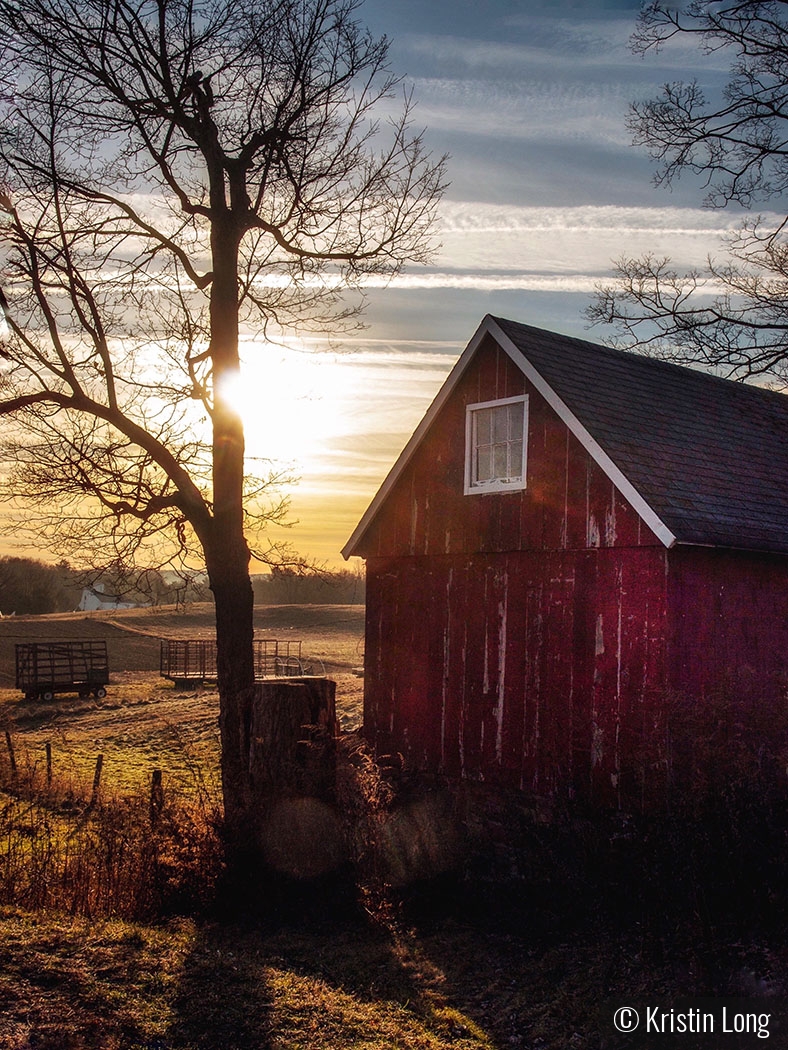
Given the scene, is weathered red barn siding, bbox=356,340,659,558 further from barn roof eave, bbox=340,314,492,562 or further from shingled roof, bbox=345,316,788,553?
shingled roof, bbox=345,316,788,553

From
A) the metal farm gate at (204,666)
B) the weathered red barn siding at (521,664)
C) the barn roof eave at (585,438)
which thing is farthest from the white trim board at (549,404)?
the metal farm gate at (204,666)

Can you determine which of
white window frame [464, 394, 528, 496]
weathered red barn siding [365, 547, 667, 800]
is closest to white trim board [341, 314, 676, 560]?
white window frame [464, 394, 528, 496]

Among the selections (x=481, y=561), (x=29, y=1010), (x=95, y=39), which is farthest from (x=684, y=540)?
(x=95, y=39)

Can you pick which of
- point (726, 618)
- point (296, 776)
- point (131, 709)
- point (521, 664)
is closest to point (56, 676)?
point (131, 709)

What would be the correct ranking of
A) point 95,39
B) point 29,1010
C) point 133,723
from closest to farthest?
point 29,1010, point 95,39, point 133,723

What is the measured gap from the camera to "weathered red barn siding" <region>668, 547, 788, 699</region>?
12000mm

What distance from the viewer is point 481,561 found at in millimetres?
14383

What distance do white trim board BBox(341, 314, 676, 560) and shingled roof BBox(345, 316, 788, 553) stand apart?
0.02 m

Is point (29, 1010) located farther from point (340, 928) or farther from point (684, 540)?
point (684, 540)

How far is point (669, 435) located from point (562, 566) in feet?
9.71

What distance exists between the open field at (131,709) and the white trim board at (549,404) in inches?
206

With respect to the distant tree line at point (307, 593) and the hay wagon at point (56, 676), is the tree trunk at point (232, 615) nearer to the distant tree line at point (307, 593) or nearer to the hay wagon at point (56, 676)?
the hay wagon at point (56, 676)

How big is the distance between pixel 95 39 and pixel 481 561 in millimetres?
9163

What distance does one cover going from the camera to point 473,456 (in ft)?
48.1
